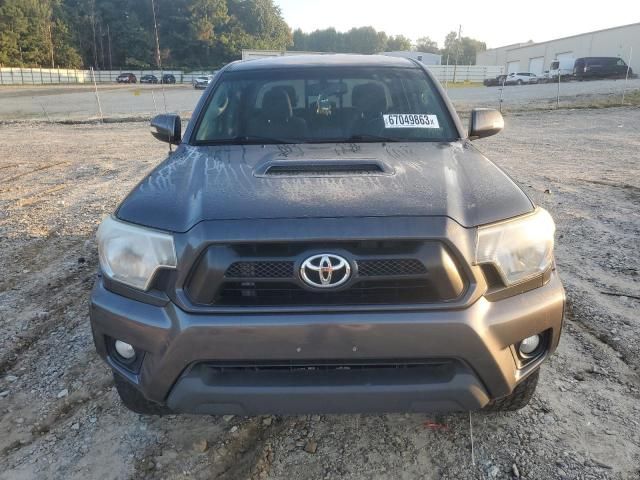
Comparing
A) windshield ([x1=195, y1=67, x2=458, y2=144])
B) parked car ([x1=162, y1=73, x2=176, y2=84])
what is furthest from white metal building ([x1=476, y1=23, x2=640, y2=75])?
windshield ([x1=195, y1=67, x2=458, y2=144])

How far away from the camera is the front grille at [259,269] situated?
1.90 metres

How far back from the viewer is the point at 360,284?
192 cm

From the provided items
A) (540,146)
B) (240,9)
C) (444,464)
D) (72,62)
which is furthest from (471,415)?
(240,9)

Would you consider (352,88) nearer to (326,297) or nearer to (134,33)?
(326,297)

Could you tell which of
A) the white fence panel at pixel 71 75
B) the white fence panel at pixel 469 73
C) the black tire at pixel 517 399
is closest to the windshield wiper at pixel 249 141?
the black tire at pixel 517 399

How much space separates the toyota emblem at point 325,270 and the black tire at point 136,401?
37.3 inches

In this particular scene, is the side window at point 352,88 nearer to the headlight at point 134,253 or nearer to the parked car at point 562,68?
the headlight at point 134,253

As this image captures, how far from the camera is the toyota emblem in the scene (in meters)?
1.87

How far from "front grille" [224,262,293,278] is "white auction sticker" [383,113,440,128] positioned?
1532mm

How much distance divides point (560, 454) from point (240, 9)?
334 ft

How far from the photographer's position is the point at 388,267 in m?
1.91

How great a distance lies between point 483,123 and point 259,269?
215 centimetres

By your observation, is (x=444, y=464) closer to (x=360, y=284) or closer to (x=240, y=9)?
(x=360, y=284)

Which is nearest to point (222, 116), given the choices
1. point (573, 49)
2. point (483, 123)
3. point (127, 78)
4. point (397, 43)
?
point (483, 123)
